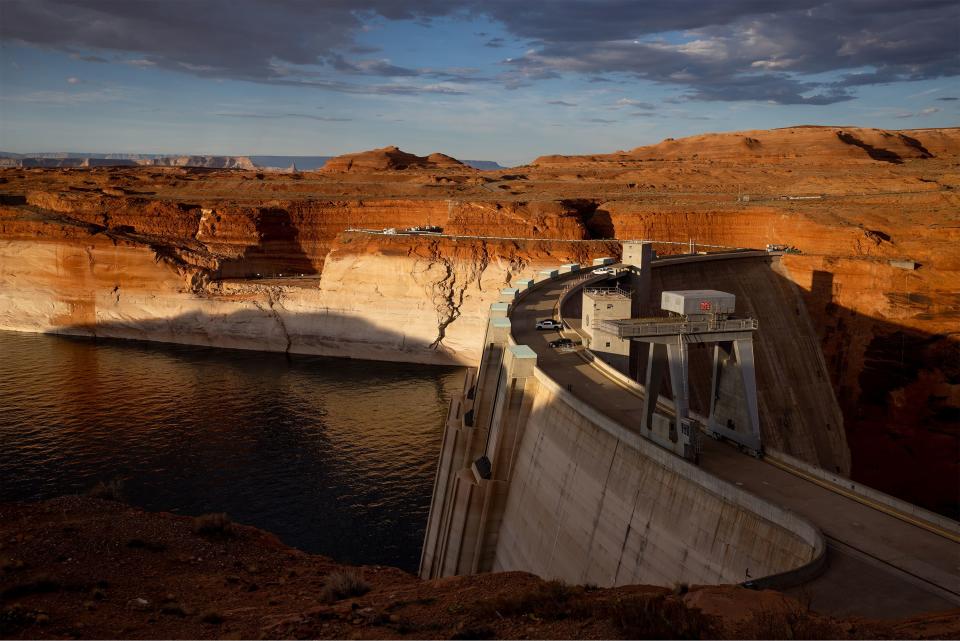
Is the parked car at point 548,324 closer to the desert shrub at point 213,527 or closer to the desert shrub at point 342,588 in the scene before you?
the desert shrub at point 213,527

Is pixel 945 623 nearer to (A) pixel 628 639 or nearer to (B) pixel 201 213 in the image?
(A) pixel 628 639

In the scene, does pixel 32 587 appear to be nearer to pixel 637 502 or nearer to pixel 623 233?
pixel 637 502

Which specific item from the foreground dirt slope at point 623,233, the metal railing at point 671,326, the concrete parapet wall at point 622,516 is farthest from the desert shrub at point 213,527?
the foreground dirt slope at point 623,233

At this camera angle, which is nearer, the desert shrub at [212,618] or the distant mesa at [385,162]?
the desert shrub at [212,618]

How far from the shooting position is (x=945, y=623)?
11.1 m

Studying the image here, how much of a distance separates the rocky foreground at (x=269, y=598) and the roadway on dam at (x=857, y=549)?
2.43m

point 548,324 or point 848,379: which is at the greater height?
point 548,324

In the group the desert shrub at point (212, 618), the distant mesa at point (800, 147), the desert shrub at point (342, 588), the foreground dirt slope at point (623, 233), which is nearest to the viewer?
the desert shrub at point (212, 618)

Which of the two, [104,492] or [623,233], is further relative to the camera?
[623,233]

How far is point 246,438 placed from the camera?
43.4 meters

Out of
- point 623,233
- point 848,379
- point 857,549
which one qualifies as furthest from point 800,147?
point 857,549

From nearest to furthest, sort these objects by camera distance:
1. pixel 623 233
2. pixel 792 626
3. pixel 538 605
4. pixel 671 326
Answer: pixel 792 626
pixel 538 605
pixel 671 326
pixel 623 233

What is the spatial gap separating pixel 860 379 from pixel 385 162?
95165mm

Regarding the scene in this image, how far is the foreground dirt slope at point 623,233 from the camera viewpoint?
4719 centimetres
